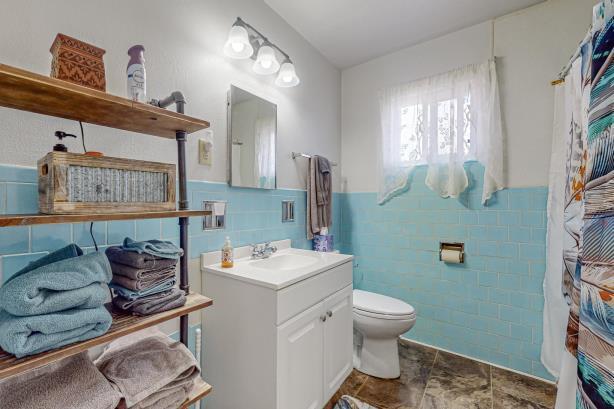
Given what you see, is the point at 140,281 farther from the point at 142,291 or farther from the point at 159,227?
the point at 159,227

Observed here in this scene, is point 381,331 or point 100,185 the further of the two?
point 381,331

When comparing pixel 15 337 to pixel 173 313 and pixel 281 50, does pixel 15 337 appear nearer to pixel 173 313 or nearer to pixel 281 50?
pixel 173 313

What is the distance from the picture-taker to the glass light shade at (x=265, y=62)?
1.54m

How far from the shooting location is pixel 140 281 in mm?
812

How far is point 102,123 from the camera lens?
3.06 ft

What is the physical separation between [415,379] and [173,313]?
162cm

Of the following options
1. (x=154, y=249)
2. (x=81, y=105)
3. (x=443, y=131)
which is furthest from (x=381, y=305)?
(x=81, y=105)

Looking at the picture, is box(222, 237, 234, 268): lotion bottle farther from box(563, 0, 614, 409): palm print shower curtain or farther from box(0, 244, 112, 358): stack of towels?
box(563, 0, 614, 409): palm print shower curtain

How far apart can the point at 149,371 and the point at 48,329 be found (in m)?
0.33

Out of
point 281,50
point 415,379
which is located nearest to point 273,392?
point 415,379

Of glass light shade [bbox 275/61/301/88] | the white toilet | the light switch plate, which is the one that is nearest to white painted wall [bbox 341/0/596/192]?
glass light shade [bbox 275/61/301/88]

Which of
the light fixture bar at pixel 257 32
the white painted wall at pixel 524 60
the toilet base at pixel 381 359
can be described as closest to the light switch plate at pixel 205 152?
the light fixture bar at pixel 257 32

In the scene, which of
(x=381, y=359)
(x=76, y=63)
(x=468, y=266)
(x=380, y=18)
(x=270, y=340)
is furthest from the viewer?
(x=468, y=266)

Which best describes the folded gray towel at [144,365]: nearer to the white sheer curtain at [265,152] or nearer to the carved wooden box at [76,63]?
the carved wooden box at [76,63]
